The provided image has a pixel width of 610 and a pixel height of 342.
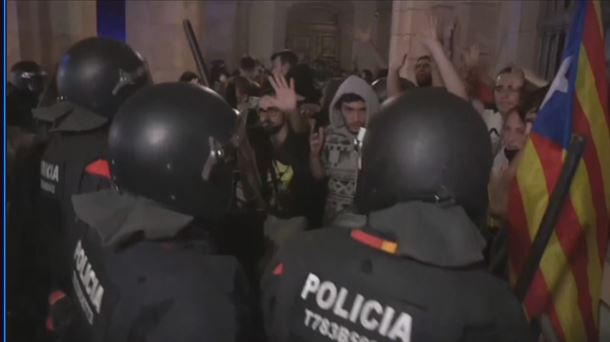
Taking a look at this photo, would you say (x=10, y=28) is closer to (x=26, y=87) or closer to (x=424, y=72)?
(x=26, y=87)

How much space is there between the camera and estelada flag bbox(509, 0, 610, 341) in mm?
1629

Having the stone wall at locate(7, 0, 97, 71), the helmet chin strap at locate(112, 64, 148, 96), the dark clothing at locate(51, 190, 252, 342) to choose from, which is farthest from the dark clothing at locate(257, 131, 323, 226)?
the stone wall at locate(7, 0, 97, 71)

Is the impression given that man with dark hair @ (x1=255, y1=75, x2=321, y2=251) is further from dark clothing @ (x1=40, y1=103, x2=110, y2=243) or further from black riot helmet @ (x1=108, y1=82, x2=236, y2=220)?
black riot helmet @ (x1=108, y1=82, x2=236, y2=220)

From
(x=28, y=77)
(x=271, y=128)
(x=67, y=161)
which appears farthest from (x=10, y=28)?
(x=28, y=77)

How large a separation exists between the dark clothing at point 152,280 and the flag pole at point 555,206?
62 cm

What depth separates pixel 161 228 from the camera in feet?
4.00

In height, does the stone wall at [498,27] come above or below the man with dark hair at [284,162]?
above

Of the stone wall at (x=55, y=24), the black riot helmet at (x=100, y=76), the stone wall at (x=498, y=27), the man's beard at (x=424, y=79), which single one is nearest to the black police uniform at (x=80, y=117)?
the black riot helmet at (x=100, y=76)

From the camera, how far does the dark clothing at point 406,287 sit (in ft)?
3.55

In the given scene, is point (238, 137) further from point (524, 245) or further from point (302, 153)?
point (302, 153)

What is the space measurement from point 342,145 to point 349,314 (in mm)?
1373

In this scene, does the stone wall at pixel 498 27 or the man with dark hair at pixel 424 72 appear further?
the stone wall at pixel 498 27

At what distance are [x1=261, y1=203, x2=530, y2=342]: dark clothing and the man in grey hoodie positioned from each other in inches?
45.2

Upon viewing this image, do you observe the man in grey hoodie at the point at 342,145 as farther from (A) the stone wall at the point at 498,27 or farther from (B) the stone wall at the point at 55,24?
(B) the stone wall at the point at 55,24
